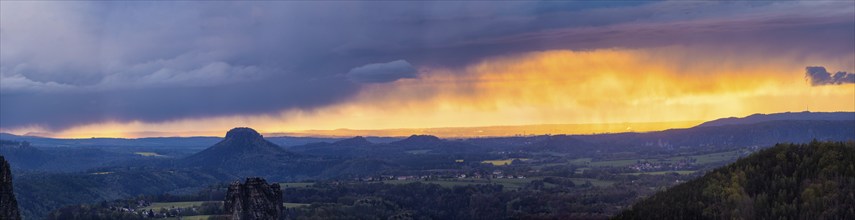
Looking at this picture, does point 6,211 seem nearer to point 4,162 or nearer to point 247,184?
point 4,162

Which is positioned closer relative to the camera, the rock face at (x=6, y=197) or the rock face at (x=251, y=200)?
the rock face at (x=6, y=197)

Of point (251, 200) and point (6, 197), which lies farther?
point (251, 200)

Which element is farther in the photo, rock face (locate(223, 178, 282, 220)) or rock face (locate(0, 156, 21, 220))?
rock face (locate(223, 178, 282, 220))

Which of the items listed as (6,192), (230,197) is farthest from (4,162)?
(230,197)

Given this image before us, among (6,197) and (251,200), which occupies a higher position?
(6,197)
